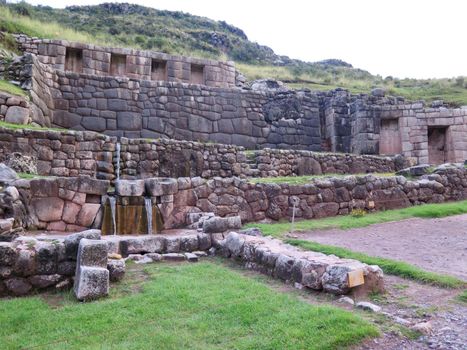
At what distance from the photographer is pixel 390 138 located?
66.4 ft

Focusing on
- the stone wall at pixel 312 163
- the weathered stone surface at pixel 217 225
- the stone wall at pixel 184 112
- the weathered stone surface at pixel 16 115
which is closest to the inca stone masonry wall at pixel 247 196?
the weathered stone surface at pixel 217 225

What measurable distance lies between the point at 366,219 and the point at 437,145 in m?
12.3

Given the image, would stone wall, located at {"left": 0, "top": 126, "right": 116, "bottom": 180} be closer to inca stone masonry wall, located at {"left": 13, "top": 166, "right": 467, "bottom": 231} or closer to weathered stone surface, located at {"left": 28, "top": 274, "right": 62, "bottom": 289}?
inca stone masonry wall, located at {"left": 13, "top": 166, "right": 467, "bottom": 231}

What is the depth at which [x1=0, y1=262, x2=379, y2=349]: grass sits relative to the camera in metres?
3.74

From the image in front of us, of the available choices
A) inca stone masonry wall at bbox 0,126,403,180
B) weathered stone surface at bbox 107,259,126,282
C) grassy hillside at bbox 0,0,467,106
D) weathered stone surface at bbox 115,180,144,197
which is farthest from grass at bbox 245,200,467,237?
grassy hillside at bbox 0,0,467,106

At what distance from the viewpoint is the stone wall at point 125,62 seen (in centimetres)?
1716

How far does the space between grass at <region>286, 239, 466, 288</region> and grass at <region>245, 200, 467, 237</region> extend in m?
1.59

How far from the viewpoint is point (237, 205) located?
10.1 meters

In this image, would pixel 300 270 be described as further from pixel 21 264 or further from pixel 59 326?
pixel 21 264

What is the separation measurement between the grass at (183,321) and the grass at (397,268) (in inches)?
64.9

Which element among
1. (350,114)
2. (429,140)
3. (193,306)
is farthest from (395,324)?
(429,140)

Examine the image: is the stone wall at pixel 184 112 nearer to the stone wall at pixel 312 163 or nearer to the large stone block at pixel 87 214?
the stone wall at pixel 312 163

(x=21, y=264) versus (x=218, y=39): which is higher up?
(x=218, y=39)

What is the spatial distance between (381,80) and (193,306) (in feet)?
117
